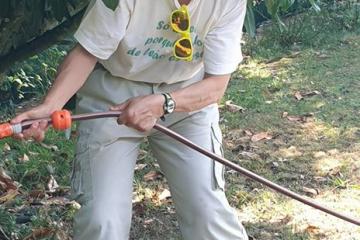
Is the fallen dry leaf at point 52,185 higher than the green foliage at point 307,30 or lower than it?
higher

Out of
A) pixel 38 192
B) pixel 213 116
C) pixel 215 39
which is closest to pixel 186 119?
pixel 213 116

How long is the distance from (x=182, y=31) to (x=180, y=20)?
0.12 feet

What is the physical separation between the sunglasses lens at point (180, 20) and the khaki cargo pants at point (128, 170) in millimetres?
285

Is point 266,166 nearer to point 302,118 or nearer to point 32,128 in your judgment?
point 302,118

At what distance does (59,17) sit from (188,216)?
2.93 ft

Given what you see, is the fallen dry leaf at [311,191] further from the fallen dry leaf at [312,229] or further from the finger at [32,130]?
the finger at [32,130]

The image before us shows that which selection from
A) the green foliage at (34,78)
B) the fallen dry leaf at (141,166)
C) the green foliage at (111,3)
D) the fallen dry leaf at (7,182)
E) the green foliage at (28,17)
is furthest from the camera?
the green foliage at (34,78)

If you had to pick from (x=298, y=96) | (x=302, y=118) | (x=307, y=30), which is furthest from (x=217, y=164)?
(x=307, y=30)

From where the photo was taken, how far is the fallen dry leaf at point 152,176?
4.13 meters

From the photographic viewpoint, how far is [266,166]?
4.29 m

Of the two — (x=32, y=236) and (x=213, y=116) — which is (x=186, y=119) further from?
(x=32, y=236)

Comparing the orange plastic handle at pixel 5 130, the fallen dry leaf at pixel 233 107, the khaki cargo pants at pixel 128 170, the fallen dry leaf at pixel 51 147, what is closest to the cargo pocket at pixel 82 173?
the khaki cargo pants at pixel 128 170

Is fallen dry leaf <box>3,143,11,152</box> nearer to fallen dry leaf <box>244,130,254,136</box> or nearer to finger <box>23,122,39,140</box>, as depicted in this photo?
fallen dry leaf <box>244,130,254,136</box>

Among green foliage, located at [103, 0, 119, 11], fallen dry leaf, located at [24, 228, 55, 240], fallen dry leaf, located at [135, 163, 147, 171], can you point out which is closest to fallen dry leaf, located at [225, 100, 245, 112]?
fallen dry leaf, located at [135, 163, 147, 171]
